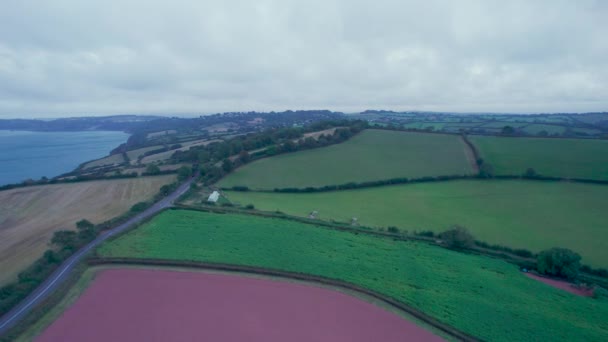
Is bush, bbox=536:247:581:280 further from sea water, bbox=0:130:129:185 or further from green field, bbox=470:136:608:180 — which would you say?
sea water, bbox=0:130:129:185

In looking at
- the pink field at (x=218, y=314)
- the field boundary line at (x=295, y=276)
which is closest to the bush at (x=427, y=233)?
the field boundary line at (x=295, y=276)

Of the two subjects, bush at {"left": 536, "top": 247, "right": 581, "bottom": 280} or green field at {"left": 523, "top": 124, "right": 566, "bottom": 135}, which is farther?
green field at {"left": 523, "top": 124, "right": 566, "bottom": 135}

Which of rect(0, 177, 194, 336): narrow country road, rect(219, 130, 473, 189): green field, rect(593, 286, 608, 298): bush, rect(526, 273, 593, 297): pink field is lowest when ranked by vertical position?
rect(526, 273, 593, 297): pink field

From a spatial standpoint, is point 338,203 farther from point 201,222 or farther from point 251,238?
point 201,222

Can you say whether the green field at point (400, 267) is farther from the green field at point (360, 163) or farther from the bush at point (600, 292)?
the green field at point (360, 163)

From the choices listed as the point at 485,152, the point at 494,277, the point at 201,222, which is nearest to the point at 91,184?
the point at 201,222

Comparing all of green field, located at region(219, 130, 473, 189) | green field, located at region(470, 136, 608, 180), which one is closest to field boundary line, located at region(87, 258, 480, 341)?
green field, located at region(219, 130, 473, 189)

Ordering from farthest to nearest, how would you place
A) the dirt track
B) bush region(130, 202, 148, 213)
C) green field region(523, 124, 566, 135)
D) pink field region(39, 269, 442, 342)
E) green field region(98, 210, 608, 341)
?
green field region(523, 124, 566, 135) → bush region(130, 202, 148, 213) → the dirt track → green field region(98, 210, 608, 341) → pink field region(39, 269, 442, 342)
